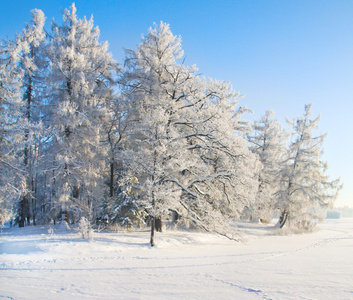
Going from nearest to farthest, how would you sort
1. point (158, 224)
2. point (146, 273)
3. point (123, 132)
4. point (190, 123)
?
point (146, 273), point (190, 123), point (158, 224), point (123, 132)

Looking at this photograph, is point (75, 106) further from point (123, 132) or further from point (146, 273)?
point (146, 273)

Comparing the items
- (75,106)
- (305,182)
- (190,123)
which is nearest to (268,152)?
(305,182)

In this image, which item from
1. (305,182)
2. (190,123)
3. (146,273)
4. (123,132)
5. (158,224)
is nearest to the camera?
(146,273)

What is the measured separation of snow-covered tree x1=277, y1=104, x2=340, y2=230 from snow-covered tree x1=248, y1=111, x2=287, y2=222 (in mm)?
1581

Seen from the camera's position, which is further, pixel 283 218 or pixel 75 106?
pixel 283 218

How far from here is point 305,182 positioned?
84.2 feet

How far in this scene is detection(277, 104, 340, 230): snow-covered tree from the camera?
2500 centimetres

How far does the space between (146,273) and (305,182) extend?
22.5 metres

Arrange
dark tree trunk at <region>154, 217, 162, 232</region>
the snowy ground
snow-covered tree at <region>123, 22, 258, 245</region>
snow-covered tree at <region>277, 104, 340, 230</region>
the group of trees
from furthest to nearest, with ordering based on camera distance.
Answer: snow-covered tree at <region>277, 104, 340, 230</region> → dark tree trunk at <region>154, 217, 162, 232</region> → snow-covered tree at <region>123, 22, 258, 245</region> → the group of trees → the snowy ground

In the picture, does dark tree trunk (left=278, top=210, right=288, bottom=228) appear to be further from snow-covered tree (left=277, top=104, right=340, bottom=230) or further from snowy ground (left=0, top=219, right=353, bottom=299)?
snowy ground (left=0, top=219, right=353, bottom=299)

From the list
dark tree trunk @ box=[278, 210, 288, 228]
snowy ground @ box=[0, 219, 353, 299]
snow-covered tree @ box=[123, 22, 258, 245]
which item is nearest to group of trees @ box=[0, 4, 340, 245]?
snow-covered tree @ box=[123, 22, 258, 245]

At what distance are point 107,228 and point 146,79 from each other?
30.7 ft

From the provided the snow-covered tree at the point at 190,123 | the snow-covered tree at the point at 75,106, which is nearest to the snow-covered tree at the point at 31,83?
the snow-covered tree at the point at 75,106

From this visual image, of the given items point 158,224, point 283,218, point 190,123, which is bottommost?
point 283,218
